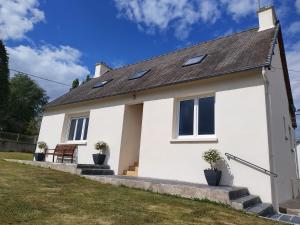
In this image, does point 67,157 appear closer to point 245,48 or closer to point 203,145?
point 203,145

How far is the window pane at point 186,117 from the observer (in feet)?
30.0

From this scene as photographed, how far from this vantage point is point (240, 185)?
291 inches

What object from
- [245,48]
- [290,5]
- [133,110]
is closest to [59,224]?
[133,110]

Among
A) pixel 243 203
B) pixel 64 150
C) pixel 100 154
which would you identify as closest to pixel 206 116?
pixel 243 203

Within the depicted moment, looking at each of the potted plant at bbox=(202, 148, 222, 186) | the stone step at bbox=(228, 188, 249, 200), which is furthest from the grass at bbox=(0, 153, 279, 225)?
the potted plant at bbox=(202, 148, 222, 186)

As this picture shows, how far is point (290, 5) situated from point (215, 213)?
26.5 ft

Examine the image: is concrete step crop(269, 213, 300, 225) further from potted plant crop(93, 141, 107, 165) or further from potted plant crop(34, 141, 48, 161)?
potted plant crop(34, 141, 48, 161)

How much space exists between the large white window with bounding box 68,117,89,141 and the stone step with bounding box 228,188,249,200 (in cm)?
837

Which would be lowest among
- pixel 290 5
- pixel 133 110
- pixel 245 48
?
pixel 133 110

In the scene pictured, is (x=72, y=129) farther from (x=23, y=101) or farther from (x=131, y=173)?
(x=23, y=101)

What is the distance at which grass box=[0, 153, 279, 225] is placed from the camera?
13.8ft

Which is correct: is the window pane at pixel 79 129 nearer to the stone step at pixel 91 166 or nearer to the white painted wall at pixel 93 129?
the white painted wall at pixel 93 129

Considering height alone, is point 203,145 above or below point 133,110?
below

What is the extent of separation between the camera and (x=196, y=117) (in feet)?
29.6
